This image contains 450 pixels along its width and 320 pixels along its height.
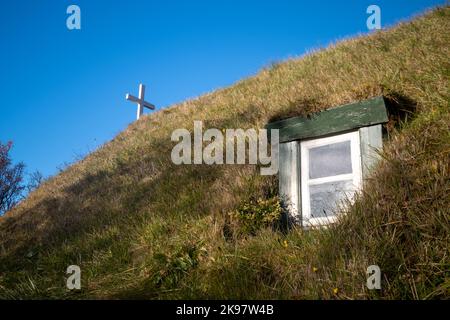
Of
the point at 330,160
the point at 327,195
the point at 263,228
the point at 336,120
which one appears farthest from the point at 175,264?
the point at 336,120

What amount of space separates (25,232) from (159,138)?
13.8 ft

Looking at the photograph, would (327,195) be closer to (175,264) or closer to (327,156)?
(327,156)

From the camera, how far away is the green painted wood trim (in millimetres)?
4031

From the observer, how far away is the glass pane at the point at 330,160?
4203mm

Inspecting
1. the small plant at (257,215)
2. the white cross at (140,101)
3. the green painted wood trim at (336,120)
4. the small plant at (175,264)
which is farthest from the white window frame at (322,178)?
the white cross at (140,101)

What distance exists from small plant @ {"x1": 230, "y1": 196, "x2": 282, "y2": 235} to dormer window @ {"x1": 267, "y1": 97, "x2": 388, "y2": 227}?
13.8 inches

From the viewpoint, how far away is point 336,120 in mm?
4320

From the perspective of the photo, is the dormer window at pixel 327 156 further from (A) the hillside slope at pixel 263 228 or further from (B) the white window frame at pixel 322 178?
(A) the hillside slope at pixel 263 228

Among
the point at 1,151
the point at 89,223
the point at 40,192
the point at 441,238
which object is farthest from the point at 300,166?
the point at 1,151

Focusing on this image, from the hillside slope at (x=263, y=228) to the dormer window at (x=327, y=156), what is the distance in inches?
11.7

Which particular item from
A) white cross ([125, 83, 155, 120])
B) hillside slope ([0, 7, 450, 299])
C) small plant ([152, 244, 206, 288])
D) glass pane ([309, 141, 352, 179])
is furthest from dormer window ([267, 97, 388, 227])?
white cross ([125, 83, 155, 120])
